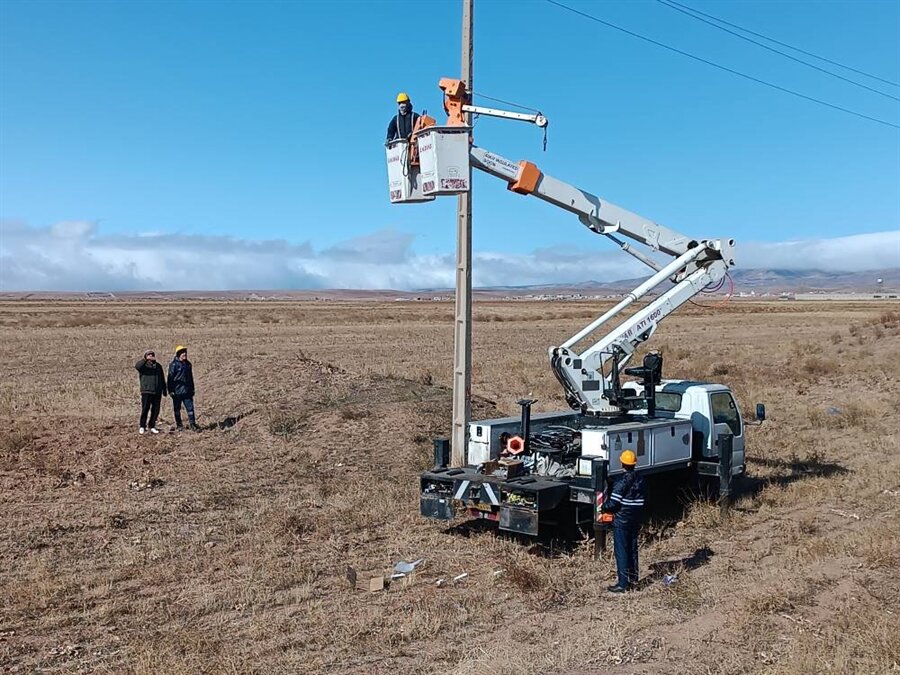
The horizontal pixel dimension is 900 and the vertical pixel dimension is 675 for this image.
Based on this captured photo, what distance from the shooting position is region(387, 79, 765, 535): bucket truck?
34.0 ft

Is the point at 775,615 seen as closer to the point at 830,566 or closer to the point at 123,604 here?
the point at 830,566

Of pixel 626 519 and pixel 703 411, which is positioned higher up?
pixel 703 411

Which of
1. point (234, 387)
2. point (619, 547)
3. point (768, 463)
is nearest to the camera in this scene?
point (619, 547)

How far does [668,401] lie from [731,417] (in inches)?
39.1

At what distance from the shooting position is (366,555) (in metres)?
10.4

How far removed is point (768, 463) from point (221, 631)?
11487mm

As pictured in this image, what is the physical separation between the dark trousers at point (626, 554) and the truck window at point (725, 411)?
14.3 ft

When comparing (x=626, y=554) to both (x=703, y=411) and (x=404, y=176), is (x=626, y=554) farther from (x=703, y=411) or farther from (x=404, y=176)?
(x=404, y=176)

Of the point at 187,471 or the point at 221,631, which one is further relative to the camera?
the point at 187,471

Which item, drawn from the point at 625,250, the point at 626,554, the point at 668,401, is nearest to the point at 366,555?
the point at 626,554

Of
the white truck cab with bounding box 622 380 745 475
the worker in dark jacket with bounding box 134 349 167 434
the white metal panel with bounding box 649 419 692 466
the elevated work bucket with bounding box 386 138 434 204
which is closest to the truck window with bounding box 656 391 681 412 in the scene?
the white truck cab with bounding box 622 380 745 475

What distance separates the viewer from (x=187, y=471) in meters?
14.7

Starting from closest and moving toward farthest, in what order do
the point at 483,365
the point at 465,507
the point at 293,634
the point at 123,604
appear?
the point at 293,634, the point at 123,604, the point at 465,507, the point at 483,365

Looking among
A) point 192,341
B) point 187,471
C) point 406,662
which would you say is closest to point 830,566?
point 406,662
